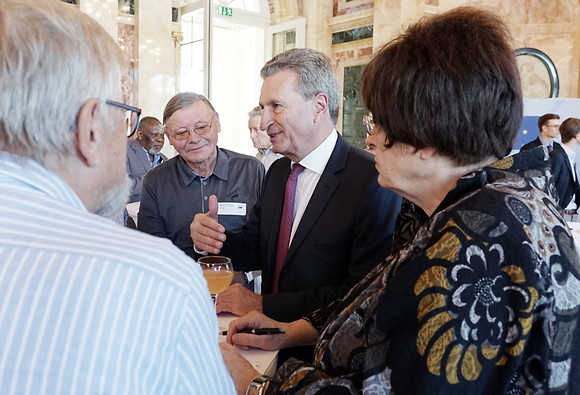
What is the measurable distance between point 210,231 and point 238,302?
0.31 m

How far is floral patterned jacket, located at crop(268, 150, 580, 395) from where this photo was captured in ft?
2.87

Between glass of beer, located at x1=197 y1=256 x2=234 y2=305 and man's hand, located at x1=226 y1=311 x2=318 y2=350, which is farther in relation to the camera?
glass of beer, located at x1=197 y1=256 x2=234 y2=305

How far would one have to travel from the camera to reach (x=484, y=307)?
34.7 inches

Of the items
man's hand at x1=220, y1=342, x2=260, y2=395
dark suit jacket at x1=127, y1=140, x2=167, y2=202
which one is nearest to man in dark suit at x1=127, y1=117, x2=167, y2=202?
dark suit jacket at x1=127, y1=140, x2=167, y2=202

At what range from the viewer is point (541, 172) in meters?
1.11

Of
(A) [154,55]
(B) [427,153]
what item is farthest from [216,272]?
(A) [154,55]

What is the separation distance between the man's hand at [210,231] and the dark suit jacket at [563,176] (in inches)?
217

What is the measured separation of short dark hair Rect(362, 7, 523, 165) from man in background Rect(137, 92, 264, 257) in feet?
6.16

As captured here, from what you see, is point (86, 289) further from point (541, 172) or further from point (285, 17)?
point (285, 17)

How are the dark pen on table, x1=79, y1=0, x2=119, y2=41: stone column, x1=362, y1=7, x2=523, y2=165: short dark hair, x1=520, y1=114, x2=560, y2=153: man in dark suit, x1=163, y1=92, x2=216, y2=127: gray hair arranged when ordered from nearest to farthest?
x1=362, y1=7, x2=523, y2=165: short dark hair → the dark pen on table → x1=163, y1=92, x2=216, y2=127: gray hair → x1=520, y1=114, x2=560, y2=153: man in dark suit → x1=79, y1=0, x2=119, y2=41: stone column

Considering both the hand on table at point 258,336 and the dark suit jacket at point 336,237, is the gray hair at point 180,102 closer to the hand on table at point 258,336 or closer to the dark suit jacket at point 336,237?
the dark suit jacket at point 336,237

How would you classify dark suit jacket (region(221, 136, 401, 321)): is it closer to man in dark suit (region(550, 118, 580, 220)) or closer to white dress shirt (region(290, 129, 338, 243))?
white dress shirt (region(290, 129, 338, 243))

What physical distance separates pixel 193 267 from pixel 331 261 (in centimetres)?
123

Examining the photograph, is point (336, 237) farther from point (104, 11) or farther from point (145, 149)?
point (104, 11)
